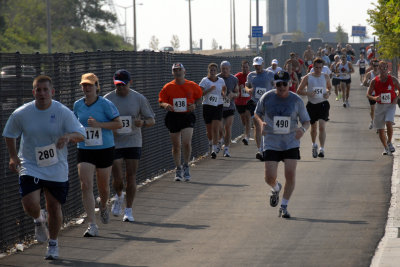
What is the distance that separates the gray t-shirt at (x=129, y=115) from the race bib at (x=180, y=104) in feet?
12.1

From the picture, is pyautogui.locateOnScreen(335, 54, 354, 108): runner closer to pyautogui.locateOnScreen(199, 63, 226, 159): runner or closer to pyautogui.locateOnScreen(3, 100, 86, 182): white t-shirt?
pyautogui.locateOnScreen(199, 63, 226, 159): runner

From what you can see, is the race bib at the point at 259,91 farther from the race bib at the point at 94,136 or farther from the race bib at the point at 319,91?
the race bib at the point at 94,136

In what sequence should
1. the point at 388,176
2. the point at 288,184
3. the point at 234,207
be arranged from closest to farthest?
the point at 288,184
the point at 234,207
the point at 388,176

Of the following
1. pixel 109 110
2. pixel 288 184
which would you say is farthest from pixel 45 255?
pixel 288 184

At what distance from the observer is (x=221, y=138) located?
2248cm

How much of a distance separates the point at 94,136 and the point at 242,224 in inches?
86.3

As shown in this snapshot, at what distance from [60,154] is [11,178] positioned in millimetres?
1302

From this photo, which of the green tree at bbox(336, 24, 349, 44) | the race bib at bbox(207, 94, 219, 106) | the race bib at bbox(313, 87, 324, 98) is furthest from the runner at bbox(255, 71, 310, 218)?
the green tree at bbox(336, 24, 349, 44)

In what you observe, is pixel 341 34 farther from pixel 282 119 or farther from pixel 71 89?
pixel 282 119

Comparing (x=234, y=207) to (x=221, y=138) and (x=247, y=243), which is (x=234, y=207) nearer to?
(x=247, y=243)

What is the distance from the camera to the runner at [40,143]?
9617 mm

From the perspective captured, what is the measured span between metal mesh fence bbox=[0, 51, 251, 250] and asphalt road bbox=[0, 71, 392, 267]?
1.26 ft

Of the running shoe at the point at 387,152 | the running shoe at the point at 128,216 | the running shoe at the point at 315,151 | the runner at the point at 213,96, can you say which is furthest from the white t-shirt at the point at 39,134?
the running shoe at the point at 387,152

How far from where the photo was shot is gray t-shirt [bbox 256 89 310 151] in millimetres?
12367
